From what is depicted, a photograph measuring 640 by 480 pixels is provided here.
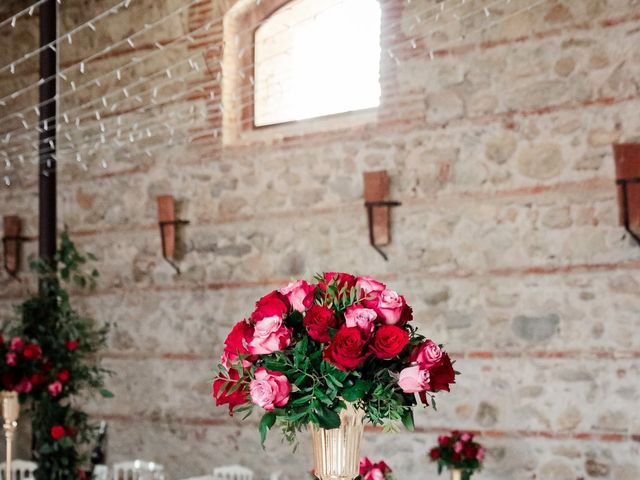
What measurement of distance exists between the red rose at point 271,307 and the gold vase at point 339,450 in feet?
0.79

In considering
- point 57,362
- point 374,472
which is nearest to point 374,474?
point 374,472

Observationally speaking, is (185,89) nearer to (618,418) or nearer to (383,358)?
(618,418)

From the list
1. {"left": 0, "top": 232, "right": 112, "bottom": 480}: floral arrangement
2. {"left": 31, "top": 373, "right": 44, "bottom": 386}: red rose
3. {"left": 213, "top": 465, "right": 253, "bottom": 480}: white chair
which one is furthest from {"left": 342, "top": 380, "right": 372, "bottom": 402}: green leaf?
{"left": 213, "top": 465, "right": 253, "bottom": 480}: white chair

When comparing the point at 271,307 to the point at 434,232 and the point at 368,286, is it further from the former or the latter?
the point at 434,232

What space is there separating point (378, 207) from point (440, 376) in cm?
344

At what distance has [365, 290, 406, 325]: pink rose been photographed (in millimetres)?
2020

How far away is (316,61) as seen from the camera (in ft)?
19.8

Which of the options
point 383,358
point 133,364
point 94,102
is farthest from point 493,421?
point 94,102

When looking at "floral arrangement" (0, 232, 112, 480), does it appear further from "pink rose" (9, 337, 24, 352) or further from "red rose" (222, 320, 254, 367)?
"red rose" (222, 320, 254, 367)

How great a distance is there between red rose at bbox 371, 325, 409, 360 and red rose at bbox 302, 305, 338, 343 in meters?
0.10

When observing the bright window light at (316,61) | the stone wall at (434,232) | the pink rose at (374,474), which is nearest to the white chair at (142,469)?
the stone wall at (434,232)

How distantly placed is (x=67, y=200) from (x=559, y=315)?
3758mm

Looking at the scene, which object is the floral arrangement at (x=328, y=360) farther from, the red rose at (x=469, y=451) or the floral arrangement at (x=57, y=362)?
the floral arrangement at (x=57, y=362)

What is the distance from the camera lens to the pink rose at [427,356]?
1.95 meters
